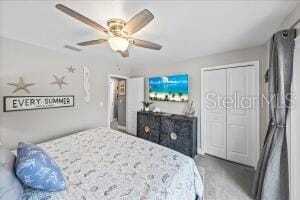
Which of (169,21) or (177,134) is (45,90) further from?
(177,134)

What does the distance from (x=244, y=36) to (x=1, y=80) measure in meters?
3.97

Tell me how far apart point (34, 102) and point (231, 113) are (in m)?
3.91

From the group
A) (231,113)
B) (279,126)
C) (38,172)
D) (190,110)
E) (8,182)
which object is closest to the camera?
(8,182)

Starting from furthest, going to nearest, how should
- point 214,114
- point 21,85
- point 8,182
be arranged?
point 214,114 → point 21,85 → point 8,182

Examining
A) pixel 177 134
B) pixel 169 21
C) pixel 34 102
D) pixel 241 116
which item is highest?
pixel 169 21

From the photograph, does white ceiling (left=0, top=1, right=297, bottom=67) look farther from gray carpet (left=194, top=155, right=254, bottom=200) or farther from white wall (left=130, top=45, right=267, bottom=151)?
gray carpet (left=194, top=155, right=254, bottom=200)

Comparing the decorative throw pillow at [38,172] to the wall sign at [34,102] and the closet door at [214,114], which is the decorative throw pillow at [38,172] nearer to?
the wall sign at [34,102]

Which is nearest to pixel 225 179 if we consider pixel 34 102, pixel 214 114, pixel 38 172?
pixel 214 114

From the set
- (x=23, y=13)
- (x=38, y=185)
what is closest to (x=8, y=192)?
(x=38, y=185)

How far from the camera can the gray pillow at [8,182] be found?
813mm

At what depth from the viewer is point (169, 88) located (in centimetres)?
367

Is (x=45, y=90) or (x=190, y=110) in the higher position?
(x=45, y=90)

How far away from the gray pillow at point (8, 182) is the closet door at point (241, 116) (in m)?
3.25

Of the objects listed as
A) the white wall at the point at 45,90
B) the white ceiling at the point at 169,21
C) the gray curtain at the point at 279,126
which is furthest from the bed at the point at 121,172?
the white ceiling at the point at 169,21
